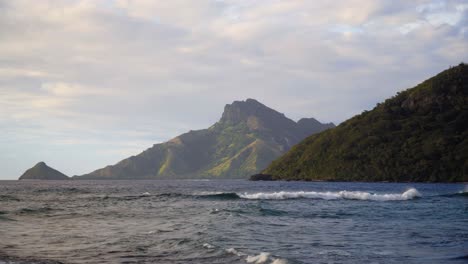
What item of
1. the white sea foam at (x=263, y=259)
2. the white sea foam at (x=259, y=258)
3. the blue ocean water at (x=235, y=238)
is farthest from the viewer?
the blue ocean water at (x=235, y=238)

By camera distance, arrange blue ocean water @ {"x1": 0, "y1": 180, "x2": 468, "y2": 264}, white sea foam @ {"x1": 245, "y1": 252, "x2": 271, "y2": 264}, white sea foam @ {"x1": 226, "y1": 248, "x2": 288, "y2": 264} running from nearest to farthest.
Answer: white sea foam @ {"x1": 226, "y1": 248, "x2": 288, "y2": 264} < white sea foam @ {"x1": 245, "y1": 252, "x2": 271, "y2": 264} < blue ocean water @ {"x1": 0, "y1": 180, "x2": 468, "y2": 264}

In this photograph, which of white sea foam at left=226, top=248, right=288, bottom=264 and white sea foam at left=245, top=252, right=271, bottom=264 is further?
white sea foam at left=245, top=252, right=271, bottom=264

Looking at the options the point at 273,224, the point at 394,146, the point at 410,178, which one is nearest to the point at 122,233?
the point at 273,224

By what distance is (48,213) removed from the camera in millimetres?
46625

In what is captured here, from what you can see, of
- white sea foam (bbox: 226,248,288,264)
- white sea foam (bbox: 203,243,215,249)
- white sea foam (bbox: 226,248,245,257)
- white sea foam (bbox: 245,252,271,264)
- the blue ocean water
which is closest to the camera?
white sea foam (bbox: 226,248,288,264)

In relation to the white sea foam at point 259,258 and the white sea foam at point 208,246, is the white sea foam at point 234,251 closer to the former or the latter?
the white sea foam at point 259,258

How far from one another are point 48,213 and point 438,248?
37.1 m

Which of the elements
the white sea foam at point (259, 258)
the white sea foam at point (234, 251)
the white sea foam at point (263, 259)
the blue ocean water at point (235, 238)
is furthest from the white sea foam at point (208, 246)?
the white sea foam at point (259, 258)

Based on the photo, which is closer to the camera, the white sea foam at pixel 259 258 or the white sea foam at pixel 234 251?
the white sea foam at pixel 259 258

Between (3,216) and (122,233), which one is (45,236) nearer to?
(122,233)

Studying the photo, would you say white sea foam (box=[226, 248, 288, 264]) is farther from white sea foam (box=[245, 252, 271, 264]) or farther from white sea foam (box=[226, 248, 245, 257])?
white sea foam (box=[226, 248, 245, 257])

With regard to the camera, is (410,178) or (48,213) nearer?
(48,213)

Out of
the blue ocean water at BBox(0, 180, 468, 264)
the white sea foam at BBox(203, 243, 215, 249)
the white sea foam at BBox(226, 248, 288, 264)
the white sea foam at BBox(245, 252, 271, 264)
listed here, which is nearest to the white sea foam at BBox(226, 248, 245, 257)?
the blue ocean water at BBox(0, 180, 468, 264)

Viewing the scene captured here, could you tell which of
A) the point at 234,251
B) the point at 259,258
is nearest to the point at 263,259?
the point at 259,258
